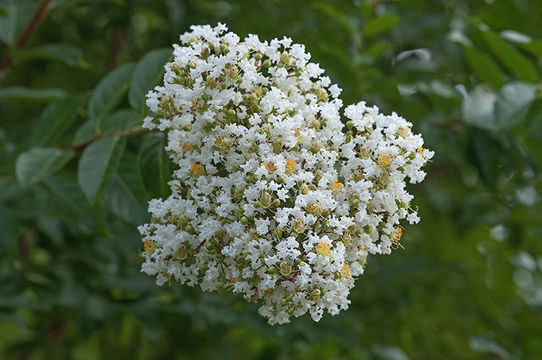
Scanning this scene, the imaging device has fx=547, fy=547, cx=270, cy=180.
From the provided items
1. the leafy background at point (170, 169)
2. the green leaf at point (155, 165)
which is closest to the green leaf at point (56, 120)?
the leafy background at point (170, 169)

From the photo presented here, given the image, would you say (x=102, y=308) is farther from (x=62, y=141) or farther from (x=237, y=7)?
(x=237, y=7)

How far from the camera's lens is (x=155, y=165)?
1700 mm

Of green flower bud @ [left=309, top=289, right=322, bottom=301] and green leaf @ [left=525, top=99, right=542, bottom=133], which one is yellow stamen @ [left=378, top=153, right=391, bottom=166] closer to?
green flower bud @ [left=309, top=289, right=322, bottom=301]

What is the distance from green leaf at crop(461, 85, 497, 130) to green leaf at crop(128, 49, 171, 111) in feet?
4.77

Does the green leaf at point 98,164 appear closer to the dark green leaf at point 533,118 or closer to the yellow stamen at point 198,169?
the yellow stamen at point 198,169

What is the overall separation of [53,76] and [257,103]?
3135 millimetres

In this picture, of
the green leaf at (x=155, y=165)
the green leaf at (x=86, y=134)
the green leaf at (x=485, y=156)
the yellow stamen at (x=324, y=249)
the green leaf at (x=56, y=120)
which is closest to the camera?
the yellow stamen at (x=324, y=249)

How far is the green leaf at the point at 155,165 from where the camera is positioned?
64.7 inches

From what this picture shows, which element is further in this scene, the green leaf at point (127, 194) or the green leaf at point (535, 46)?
the green leaf at point (535, 46)

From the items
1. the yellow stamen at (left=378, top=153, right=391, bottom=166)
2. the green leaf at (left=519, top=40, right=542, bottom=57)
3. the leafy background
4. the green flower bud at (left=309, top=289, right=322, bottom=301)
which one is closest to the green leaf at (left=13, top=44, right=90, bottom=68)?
the leafy background

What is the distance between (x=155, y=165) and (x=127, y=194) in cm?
42

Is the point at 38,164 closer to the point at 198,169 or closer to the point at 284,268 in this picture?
the point at 198,169

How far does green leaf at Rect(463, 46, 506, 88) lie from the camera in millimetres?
2506

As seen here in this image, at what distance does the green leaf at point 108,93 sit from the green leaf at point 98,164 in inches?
8.0
